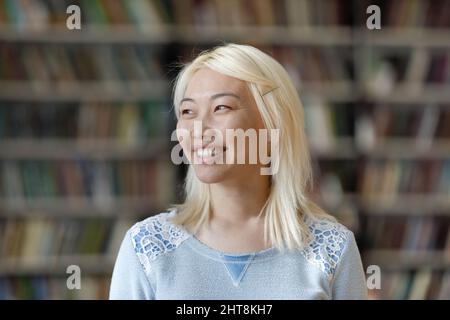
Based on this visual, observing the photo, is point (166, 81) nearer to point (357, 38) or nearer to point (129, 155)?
point (129, 155)

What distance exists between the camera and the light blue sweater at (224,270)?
1217mm

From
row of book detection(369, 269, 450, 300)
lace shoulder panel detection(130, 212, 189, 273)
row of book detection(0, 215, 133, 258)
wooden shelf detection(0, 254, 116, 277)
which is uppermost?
lace shoulder panel detection(130, 212, 189, 273)

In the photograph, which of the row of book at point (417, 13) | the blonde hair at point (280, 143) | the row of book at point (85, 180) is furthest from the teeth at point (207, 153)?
the row of book at point (417, 13)

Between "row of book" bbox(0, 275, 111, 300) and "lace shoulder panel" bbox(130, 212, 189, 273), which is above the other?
"lace shoulder panel" bbox(130, 212, 189, 273)

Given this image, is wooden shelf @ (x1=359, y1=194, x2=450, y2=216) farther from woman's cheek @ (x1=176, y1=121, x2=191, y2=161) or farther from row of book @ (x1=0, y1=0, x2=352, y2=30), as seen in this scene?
woman's cheek @ (x1=176, y1=121, x2=191, y2=161)

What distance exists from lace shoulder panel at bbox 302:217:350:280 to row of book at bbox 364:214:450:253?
202cm

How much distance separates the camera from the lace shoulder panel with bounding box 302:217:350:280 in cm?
126

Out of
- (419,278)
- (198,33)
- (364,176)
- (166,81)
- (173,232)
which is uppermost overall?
(198,33)

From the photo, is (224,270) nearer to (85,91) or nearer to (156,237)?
(156,237)

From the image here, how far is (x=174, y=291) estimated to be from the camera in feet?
4.00

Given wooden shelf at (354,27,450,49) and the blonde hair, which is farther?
wooden shelf at (354,27,450,49)

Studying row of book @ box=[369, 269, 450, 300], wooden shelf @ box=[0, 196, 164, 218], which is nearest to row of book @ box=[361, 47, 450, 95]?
row of book @ box=[369, 269, 450, 300]
